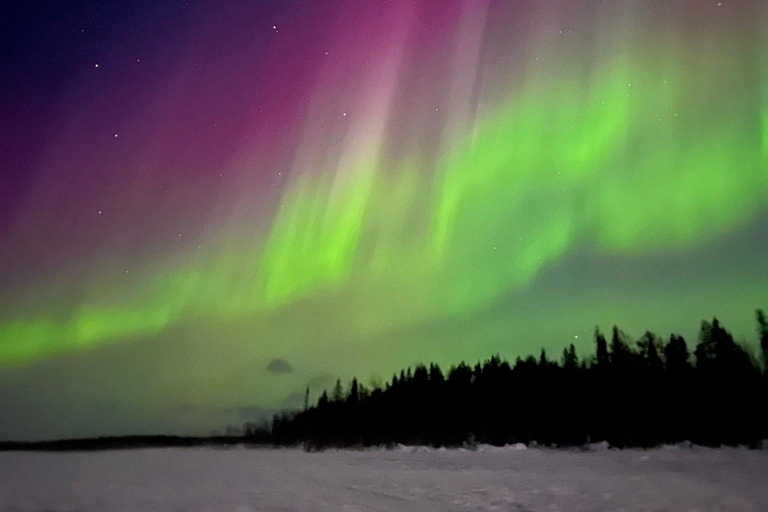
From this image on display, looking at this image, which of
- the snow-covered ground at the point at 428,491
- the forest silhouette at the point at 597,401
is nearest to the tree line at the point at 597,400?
the forest silhouette at the point at 597,401

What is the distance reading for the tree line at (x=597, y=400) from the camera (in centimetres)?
4259

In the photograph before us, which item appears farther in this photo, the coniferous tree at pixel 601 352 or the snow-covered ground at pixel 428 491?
the coniferous tree at pixel 601 352

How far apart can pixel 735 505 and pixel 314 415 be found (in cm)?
7163

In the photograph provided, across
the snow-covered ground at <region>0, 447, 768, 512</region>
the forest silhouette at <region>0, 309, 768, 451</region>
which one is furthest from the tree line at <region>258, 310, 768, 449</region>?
the snow-covered ground at <region>0, 447, 768, 512</region>

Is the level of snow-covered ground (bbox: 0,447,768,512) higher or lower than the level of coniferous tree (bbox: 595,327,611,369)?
lower

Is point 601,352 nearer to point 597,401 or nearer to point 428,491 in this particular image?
point 597,401

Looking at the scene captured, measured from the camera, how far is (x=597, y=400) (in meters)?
48.2

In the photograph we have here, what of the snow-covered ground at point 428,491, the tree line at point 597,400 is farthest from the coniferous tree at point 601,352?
the snow-covered ground at point 428,491

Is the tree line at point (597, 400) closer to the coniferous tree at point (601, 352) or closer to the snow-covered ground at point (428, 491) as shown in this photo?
the coniferous tree at point (601, 352)

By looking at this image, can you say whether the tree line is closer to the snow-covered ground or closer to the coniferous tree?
the coniferous tree

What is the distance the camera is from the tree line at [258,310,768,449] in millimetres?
42594

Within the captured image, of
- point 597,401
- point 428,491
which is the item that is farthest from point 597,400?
point 428,491

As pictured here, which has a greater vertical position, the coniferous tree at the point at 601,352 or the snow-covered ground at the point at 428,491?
the coniferous tree at the point at 601,352

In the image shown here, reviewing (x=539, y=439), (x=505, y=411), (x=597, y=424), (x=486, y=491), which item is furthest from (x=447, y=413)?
(x=486, y=491)
